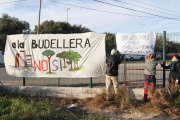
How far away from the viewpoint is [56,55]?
529 centimetres

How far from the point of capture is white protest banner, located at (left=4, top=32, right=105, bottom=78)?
506cm

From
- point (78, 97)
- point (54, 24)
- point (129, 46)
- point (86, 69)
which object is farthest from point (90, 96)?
point (54, 24)

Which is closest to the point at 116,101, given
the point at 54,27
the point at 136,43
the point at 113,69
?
the point at 113,69

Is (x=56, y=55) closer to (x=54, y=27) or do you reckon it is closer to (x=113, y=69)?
(x=113, y=69)

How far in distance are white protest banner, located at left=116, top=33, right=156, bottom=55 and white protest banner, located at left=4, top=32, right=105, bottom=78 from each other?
2.29 feet

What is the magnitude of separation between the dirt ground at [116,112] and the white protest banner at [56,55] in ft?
3.81

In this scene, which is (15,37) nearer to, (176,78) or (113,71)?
(113,71)

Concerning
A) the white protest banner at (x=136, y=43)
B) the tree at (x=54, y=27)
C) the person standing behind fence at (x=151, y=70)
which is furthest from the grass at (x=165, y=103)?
the tree at (x=54, y=27)

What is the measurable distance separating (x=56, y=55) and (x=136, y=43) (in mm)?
3083

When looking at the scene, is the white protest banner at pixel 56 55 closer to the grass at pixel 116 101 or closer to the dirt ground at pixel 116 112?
the grass at pixel 116 101

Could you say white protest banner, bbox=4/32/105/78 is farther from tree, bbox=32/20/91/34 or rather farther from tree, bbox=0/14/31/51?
tree, bbox=32/20/91/34

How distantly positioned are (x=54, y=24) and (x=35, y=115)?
1086 inches

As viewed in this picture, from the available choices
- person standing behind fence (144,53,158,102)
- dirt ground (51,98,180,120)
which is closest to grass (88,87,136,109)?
dirt ground (51,98,180,120)

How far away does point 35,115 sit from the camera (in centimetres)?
348
